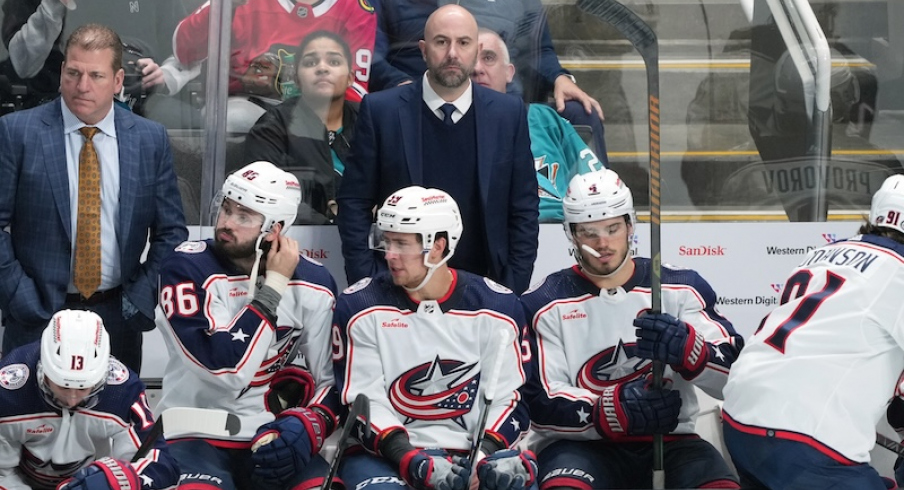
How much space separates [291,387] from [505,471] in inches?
32.6

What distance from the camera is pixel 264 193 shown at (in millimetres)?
3949

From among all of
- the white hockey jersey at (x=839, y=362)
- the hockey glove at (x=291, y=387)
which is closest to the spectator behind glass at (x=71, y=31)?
the hockey glove at (x=291, y=387)

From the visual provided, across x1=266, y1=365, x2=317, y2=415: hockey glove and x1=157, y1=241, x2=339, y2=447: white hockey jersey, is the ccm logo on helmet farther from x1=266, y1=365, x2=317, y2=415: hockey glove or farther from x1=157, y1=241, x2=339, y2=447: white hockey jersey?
x1=266, y1=365, x2=317, y2=415: hockey glove

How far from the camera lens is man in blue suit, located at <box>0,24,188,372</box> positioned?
420 centimetres

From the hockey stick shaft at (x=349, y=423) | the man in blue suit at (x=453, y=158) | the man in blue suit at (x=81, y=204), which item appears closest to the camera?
the hockey stick shaft at (x=349, y=423)

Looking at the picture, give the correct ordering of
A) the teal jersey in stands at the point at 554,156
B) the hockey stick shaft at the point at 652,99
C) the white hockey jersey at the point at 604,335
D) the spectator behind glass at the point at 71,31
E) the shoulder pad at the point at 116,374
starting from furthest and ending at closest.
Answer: the teal jersey in stands at the point at 554,156, the spectator behind glass at the point at 71,31, the white hockey jersey at the point at 604,335, the hockey stick shaft at the point at 652,99, the shoulder pad at the point at 116,374

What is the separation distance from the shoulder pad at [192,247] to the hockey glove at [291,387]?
1.40 ft

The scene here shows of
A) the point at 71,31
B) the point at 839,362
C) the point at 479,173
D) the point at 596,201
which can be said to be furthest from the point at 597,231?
the point at 71,31

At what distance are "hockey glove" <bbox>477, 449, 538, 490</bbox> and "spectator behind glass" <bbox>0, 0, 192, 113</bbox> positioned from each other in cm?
212

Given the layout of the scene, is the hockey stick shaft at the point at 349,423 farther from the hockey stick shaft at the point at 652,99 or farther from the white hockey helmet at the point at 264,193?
the hockey stick shaft at the point at 652,99

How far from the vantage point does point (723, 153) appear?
5480 mm

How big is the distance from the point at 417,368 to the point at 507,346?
26 cm

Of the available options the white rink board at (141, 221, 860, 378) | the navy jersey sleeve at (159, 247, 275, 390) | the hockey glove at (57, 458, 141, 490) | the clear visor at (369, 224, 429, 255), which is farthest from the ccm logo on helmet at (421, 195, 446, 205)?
the white rink board at (141, 221, 860, 378)

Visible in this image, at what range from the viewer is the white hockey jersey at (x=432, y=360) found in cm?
380
